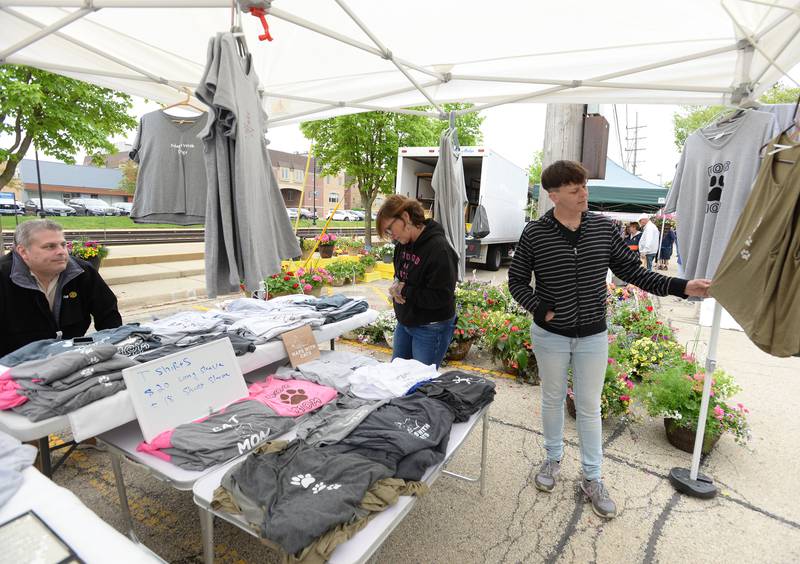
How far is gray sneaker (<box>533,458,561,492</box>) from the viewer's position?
281cm

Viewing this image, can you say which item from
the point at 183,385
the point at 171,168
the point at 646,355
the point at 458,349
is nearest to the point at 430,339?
the point at 183,385

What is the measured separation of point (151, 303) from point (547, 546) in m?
7.73

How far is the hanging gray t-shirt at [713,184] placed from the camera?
262cm

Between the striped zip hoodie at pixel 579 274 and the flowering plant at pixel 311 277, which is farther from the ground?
the striped zip hoodie at pixel 579 274

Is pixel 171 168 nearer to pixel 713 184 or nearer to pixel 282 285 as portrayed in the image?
pixel 282 285

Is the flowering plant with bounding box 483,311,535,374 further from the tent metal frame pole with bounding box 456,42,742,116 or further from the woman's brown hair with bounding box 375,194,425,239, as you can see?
the tent metal frame pole with bounding box 456,42,742,116

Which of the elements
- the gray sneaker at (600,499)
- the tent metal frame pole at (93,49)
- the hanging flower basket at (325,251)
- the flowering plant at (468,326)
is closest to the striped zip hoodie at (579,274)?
the gray sneaker at (600,499)

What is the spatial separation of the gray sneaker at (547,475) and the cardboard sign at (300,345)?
1.77 metres

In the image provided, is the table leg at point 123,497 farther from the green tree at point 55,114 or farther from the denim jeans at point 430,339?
the green tree at point 55,114

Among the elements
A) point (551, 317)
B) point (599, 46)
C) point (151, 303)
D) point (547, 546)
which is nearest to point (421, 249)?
point (551, 317)

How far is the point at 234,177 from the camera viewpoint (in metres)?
2.23

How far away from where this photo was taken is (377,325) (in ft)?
19.0

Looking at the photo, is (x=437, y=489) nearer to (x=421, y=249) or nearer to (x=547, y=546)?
(x=547, y=546)

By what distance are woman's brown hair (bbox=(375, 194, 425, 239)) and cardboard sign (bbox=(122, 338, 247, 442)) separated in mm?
1293
